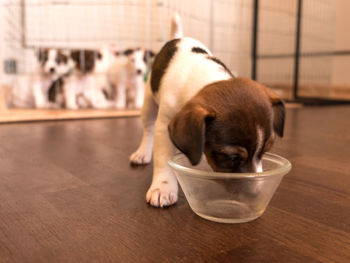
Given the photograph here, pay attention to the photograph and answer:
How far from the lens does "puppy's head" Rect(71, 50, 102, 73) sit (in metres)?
4.94

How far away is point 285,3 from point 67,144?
4831 millimetres

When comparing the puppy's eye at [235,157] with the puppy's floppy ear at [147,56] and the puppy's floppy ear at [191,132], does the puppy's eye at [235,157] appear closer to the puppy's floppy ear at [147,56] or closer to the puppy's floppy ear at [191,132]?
the puppy's floppy ear at [191,132]

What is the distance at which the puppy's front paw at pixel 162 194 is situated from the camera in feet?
4.45

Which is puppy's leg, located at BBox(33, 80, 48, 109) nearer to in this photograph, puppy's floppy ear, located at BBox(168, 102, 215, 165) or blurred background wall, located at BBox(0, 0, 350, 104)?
blurred background wall, located at BBox(0, 0, 350, 104)

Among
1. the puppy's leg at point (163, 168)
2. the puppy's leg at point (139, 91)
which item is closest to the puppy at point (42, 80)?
the puppy's leg at point (139, 91)

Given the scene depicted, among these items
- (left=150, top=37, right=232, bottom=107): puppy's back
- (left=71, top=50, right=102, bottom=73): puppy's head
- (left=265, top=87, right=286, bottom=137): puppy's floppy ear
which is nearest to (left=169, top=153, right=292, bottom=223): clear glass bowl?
(left=265, top=87, right=286, bottom=137): puppy's floppy ear

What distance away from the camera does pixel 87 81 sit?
5.11m

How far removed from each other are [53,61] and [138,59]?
1114 mm

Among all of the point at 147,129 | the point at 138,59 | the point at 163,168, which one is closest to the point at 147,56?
the point at 138,59

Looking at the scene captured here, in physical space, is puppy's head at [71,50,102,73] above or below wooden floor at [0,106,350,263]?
above

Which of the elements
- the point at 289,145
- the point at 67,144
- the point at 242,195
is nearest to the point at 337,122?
the point at 289,145

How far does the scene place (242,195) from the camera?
1191 millimetres

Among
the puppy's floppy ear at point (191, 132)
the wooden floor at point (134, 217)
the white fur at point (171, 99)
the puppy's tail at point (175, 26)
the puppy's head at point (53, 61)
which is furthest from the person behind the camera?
the puppy's head at point (53, 61)

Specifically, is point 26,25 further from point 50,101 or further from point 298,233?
point 298,233
